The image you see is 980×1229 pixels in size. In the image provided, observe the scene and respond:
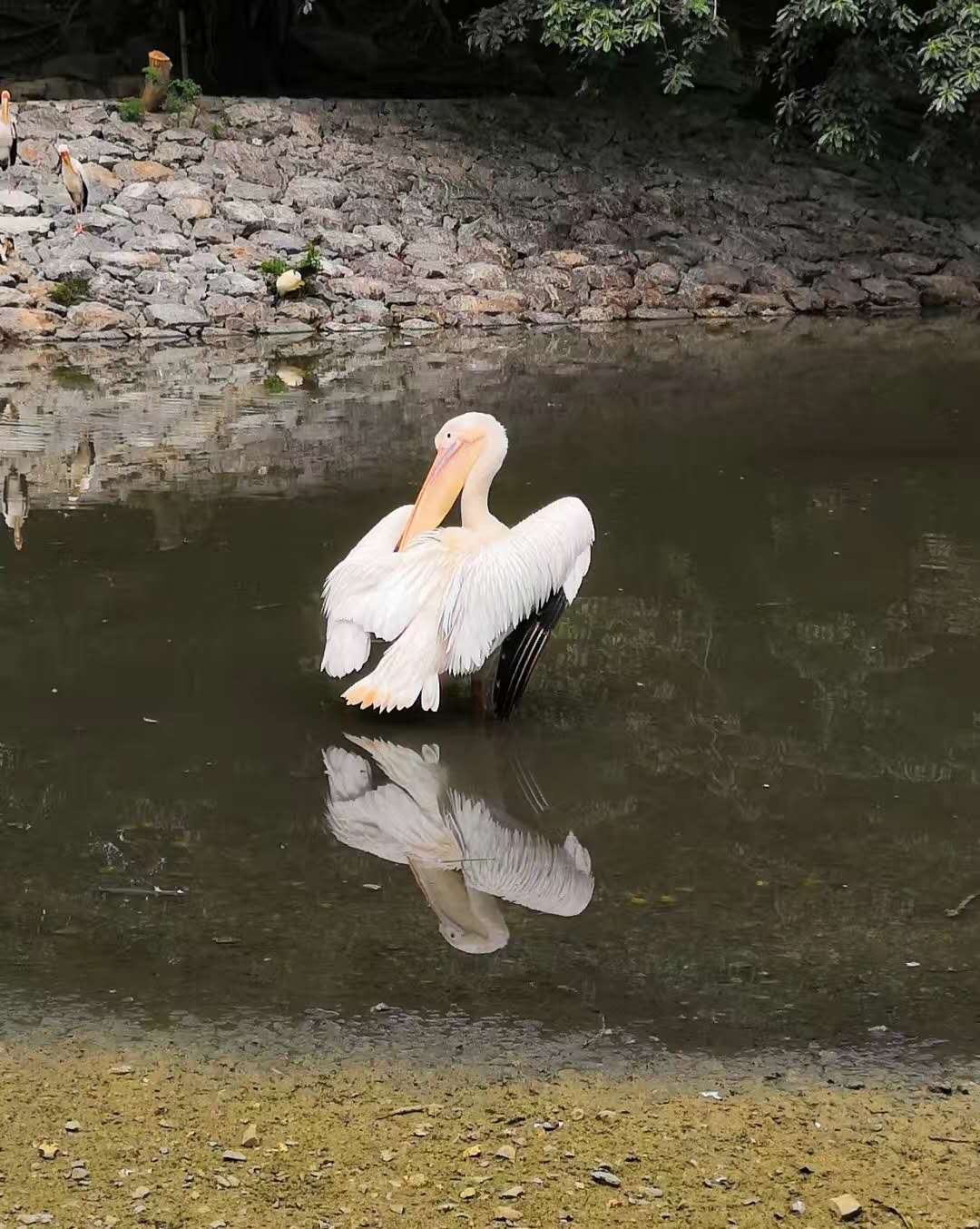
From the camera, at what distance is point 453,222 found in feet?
54.4

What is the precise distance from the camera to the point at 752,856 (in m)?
4.21

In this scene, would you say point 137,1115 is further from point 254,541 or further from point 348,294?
point 348,294

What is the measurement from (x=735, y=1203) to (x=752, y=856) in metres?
1.53

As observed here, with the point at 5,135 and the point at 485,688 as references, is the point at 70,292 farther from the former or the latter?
the point at 485,688

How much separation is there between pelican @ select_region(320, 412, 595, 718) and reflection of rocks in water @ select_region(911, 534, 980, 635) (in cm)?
181

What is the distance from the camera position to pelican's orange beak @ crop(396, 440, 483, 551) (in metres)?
5.16

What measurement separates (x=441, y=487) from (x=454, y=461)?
0.11 m

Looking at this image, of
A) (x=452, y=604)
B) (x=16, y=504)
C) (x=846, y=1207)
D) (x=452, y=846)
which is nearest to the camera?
(x=846, y=1207)

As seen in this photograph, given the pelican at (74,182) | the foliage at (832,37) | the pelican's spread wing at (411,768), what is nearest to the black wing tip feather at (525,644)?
the pelican's spread wing at (411,768)

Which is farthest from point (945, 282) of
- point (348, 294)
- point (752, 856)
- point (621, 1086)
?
point (621, 1086)

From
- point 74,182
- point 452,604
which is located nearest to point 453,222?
point 74,182

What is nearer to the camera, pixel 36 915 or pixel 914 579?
pixel 36 915

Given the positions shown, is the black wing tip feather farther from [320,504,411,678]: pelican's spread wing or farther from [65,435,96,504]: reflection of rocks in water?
[65,435,96,504]: reflection of rocks in water

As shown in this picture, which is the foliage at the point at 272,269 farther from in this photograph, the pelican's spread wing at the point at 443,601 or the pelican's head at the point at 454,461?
the pelican's spread wing at the point at 443,601
